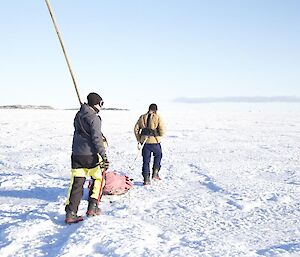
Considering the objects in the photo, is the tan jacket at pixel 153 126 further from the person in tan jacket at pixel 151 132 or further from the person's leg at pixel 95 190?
the person's leg at pixel 95 190

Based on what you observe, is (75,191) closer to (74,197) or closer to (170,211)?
(74,197)

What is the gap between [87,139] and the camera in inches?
233

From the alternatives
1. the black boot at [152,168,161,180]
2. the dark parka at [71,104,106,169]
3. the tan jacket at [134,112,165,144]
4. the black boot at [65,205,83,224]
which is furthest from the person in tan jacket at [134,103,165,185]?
the black boot at [65,205,83,224]

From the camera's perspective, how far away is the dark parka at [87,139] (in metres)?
5.80

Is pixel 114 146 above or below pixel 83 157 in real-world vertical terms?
below

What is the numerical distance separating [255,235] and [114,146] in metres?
10.9

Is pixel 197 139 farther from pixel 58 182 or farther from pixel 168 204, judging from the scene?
pixel 168 204

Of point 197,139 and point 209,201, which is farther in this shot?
point 197,139

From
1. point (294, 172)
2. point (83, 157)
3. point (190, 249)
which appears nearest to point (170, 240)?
point (190, 249)

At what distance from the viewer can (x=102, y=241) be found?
4.96 m

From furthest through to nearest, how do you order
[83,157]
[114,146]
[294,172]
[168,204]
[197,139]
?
[197,139] → [114,146] → [294,172] → [168,204] → [83,157]

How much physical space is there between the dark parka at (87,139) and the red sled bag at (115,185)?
150 cm

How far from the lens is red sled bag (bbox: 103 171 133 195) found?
7.45 metres

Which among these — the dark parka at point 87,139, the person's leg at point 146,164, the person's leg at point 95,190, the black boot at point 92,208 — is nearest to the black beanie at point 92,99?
the dark parka at point 87,139
